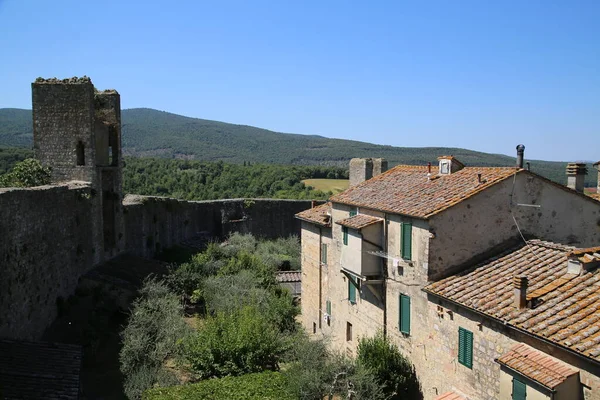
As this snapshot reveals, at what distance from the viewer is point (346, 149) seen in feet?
444

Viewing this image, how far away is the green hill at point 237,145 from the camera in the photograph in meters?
115

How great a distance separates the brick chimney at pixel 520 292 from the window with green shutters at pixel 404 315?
156 inches

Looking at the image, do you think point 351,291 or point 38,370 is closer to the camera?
point 38,370

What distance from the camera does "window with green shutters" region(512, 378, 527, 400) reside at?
9.68 metres

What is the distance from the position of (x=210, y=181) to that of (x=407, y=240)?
46724mm

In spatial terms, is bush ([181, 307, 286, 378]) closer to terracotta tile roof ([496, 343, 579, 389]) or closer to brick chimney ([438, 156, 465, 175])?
brick chimney ([438, 156, 465, 175])

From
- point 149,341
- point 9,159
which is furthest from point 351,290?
point 9,159

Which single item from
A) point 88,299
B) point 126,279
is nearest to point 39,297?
point 88,299

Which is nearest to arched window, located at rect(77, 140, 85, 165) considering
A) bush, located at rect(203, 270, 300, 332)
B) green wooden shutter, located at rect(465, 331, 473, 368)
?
bush, located at rect(203, 270, 300, 332)

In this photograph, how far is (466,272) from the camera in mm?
13547

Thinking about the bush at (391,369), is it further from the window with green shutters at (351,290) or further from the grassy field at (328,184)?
the grassy field at (328,184)

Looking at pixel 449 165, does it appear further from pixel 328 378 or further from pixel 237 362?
pixel 237 362

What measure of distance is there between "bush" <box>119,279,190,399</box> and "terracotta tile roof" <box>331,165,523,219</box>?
6959 millimetres

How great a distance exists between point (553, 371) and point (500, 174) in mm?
6349
